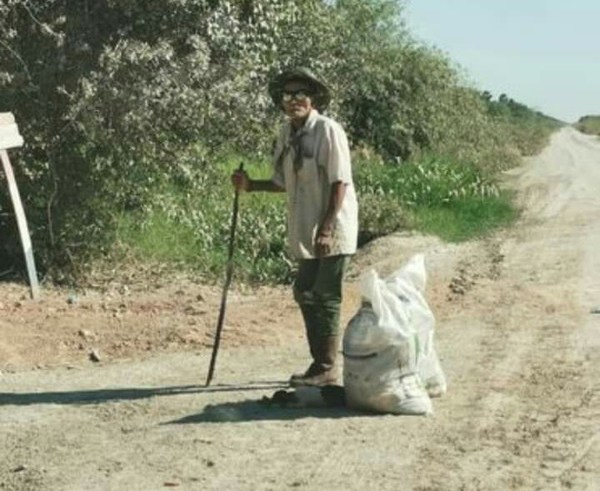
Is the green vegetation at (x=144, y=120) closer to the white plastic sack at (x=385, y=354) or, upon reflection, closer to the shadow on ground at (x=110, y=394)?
the shadow on ground at (x=110, y=394)

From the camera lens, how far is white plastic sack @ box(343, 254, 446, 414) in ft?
21.1

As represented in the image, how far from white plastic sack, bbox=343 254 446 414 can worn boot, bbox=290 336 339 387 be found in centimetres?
44

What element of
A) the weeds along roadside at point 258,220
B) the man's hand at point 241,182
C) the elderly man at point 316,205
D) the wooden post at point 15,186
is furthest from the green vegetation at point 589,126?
the elderly man at point 316,205

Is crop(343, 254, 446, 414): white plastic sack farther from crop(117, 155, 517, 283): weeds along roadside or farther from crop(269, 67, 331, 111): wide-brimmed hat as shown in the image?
crop(117, 155, 517, 283): weeds along roadside

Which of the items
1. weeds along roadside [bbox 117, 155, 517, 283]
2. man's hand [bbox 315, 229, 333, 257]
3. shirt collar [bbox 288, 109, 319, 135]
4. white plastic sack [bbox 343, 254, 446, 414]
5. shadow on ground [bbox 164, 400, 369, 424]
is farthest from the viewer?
weeds along roadside [bbox 117, 155, 517, 283]

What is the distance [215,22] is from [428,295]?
3.53 metres

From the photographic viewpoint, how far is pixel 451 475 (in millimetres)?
5508

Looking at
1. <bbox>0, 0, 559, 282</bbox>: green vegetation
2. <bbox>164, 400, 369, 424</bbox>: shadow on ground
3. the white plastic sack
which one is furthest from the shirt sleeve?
<bbox>0, 0, 559, 282</bbox>: green vegetation

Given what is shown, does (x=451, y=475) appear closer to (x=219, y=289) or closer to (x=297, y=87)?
(x=297, y=87)

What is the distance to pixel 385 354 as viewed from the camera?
6.45 meters

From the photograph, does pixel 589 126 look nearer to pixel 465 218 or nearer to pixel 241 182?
pixel 465 218

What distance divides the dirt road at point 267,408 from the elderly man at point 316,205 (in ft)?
1.97

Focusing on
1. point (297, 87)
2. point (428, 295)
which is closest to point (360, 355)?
point (297, 87)

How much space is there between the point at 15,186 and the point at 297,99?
4316 mm
